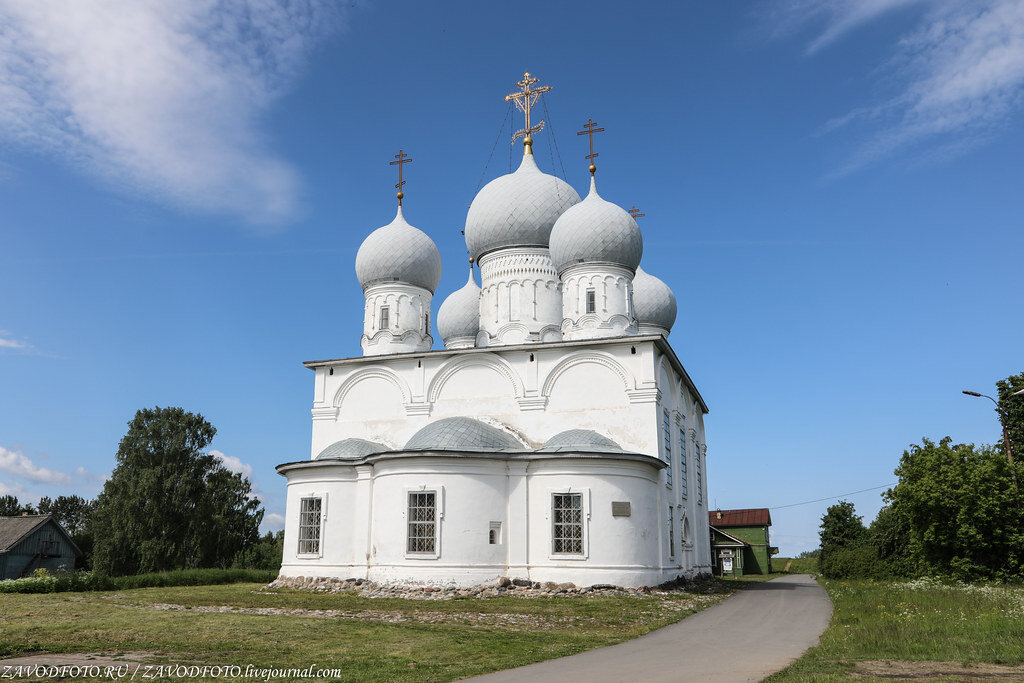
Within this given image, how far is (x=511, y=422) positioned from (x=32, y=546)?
19502mm

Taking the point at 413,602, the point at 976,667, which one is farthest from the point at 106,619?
the point at 976,667

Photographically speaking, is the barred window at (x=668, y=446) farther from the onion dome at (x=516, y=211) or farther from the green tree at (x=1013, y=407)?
the green tree at (x=1013, y=407)

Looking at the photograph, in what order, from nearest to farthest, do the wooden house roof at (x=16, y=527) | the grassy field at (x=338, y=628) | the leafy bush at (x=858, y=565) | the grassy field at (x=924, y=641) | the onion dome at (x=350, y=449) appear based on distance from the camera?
the grassy field at (x=924, y=641) < the grassy field at (x=338, y=628) < the onion dome at (x=350, y=449) < the leafy bush at (x=858, y=565) < the wooden house roof at (x=16, y=527)

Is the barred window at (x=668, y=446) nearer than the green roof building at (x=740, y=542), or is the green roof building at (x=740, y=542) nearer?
the barred window at (x=668, y=446)

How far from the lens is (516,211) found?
1038 inches

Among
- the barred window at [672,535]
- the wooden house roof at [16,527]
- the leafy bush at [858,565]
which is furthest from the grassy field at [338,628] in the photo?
the wooden house roof at [16,527]

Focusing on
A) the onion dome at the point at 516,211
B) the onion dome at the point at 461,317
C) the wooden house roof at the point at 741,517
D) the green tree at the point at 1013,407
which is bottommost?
the wooden house roof at the point at 741,517

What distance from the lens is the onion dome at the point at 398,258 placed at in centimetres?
2678

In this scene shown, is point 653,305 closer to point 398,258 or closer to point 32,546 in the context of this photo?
point 398,258

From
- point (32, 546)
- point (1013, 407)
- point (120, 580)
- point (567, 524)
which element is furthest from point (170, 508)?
point (1013, 407)

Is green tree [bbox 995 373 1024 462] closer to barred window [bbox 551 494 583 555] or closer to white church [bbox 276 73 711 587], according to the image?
white church [bbox 276 73 711 587]

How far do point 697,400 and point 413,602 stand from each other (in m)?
15.0

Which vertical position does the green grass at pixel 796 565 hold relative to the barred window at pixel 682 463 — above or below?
below

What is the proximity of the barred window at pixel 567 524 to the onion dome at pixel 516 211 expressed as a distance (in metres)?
10.0
